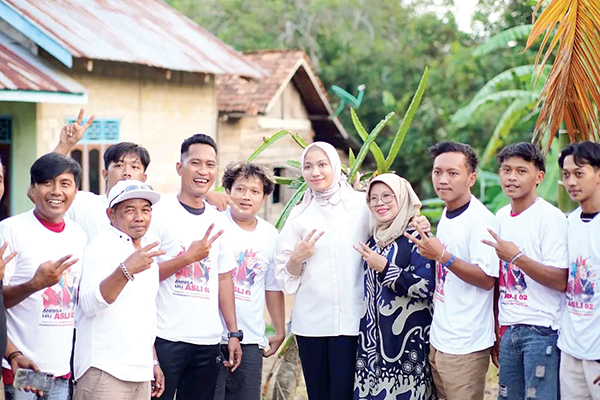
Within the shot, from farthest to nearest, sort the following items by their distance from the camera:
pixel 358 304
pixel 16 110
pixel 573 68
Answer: pixel 16 110
pixel 573 68
pixel 358 304

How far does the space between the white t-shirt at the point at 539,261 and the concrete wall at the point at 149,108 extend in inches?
258

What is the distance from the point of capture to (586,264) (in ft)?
12.6

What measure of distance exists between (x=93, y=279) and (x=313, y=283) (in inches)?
52.1

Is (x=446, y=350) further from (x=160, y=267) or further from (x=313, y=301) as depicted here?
(x=160, y=267)

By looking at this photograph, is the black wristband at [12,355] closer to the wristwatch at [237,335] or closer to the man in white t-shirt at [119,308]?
the man in white t-shirt at [119,308]

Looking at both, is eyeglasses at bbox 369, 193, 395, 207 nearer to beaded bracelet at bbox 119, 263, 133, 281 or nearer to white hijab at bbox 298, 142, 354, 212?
white hijab at bbox 298, 142, 354, 212

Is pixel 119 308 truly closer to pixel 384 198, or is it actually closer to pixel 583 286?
pixel 384 198

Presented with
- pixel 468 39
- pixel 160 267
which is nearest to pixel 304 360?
pixel 160 267

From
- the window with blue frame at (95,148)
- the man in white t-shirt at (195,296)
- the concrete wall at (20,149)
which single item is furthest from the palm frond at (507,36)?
the man in white t-shirt at (195,296)

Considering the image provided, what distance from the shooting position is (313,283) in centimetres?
442

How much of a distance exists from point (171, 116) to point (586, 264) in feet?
27.3

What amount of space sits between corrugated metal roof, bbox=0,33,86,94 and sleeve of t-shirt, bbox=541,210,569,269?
5598 mm

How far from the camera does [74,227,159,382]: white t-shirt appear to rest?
358cm

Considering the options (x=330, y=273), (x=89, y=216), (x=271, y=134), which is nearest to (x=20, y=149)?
(x=89, y=216)
